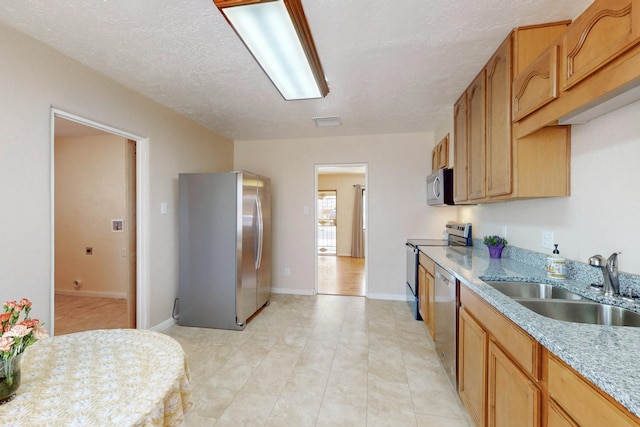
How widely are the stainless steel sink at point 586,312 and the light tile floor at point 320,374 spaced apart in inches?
36.0

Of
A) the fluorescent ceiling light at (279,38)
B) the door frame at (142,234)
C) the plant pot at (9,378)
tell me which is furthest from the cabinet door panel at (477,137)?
the door frame at (142,234)

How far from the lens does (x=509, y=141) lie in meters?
1.80

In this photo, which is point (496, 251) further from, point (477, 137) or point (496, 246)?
point (477, 137)

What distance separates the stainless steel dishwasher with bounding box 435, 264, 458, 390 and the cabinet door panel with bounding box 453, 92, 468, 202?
0.82 meters

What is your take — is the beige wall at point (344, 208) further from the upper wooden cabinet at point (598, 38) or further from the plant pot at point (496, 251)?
the upper wooden cabinet at point (598, 38)

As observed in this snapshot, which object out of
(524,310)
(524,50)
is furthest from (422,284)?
(524,50)

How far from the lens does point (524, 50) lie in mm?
1735

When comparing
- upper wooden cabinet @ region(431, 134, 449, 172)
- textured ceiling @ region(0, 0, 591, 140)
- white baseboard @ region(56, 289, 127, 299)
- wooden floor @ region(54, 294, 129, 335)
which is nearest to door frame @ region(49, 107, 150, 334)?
wooden floor @ region(54, 294, 129, 335)

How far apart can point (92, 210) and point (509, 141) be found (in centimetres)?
530

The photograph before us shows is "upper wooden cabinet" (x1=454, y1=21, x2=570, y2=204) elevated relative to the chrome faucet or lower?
elevated

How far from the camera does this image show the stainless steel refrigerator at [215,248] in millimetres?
3115

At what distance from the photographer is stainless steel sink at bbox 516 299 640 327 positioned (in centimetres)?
121

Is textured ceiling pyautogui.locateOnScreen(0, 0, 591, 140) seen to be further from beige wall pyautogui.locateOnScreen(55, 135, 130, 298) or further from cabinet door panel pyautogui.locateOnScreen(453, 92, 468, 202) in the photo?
beige wall pyautogui.locateOnScreen(55, 135, 130, 298)

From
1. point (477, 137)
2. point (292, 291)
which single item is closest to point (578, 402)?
point (477, 137)
